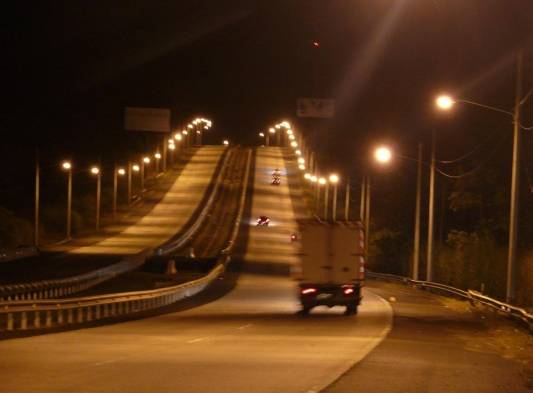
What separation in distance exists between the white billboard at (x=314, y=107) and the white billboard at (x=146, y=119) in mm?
9916

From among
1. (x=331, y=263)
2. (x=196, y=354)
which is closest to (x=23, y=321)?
(x=331, y=263)

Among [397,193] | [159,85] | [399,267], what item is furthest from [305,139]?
[399,267]

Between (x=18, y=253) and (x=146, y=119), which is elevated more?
(x=146, y=119)

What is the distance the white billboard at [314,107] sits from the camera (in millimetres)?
63438

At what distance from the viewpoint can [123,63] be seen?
416 feet

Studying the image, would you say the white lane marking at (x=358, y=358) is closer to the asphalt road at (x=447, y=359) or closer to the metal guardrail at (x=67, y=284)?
the asphalt road at (x=447, y=359)

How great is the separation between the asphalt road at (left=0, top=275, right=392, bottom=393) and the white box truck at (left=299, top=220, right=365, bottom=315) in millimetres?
696

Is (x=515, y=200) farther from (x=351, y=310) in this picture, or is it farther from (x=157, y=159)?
(x=157, y=159)

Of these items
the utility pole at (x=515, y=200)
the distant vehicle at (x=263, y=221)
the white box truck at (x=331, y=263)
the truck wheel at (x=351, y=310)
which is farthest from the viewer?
the distant vehicle at (x=263, y=221)

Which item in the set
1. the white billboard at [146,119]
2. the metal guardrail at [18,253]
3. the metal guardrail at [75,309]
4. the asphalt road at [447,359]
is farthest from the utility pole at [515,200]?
the metal guardrail at [18,253]

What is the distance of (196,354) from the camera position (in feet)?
63.2

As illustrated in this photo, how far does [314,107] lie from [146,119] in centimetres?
1188

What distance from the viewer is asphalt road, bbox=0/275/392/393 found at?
14.4m

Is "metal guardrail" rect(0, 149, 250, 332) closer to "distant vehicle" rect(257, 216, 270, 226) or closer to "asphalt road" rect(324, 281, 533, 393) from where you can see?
"asphalt road" rect(324, 281, 533, 393)
